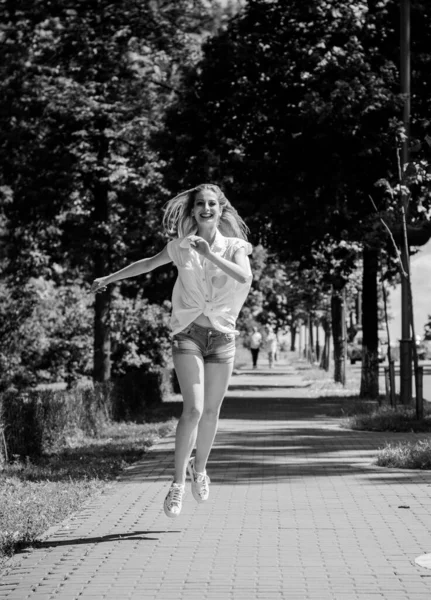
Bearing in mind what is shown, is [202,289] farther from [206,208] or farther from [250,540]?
[250,540]

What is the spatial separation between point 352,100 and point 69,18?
5290mm

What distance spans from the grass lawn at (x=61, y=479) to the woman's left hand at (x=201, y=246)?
195cm

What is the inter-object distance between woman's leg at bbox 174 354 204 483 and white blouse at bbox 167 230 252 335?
0.20 meters

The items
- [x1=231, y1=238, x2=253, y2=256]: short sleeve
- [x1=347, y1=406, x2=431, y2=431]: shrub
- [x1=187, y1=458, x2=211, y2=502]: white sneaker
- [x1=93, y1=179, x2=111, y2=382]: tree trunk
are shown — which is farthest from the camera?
[x1=93, y1=179, x2=111, y2=382]: tree trunk

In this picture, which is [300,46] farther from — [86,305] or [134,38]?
[86,305]

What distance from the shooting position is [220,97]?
2291 centimetres

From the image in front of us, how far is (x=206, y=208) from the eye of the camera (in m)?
6.69

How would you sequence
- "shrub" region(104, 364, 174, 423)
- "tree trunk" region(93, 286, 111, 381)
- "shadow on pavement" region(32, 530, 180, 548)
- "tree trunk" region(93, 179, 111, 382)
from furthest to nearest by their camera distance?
"tree trunk" region(93, 286, 111, 381) < "tree trunk" region(93, 179, 111, 382) < "shrub" region(104, 364, 174, 423) < "shadow on pavement" region(32, 530, 180, 548)

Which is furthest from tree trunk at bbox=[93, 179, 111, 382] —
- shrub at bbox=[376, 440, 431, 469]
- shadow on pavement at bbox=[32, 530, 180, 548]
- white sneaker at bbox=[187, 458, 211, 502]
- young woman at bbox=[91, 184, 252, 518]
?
young woman at bbox=[91, 184, 252, 518]

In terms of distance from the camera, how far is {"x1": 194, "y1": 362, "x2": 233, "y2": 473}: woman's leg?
6.80m

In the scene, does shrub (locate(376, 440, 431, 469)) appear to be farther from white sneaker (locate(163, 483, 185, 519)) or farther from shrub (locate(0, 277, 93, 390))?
shrub (locate(0, 277, 93, 390))

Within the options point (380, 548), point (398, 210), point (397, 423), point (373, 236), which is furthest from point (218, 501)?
point (373, 236)

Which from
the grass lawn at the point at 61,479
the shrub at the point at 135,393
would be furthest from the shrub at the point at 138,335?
the grass lawn at the point at 61,479

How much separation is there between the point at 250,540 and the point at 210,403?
0.85 m
